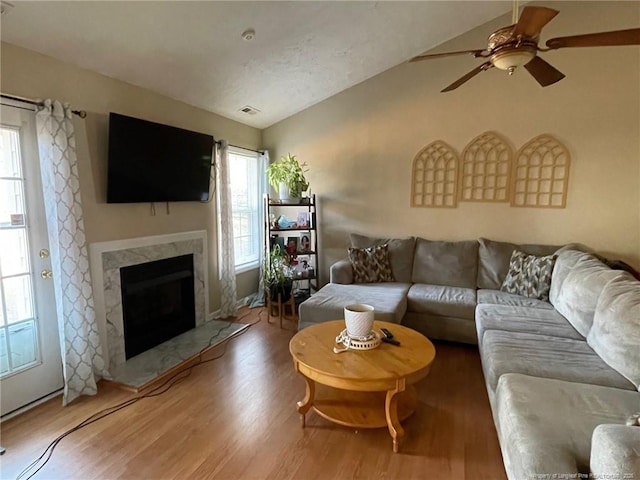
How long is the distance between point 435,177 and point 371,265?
1.28 m

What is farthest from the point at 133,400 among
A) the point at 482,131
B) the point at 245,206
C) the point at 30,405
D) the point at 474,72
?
the point at 482,131

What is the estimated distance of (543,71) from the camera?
2.01 meters

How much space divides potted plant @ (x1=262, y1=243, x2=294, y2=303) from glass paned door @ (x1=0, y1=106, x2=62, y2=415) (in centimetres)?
204

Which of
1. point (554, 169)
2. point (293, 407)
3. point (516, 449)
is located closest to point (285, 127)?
point (554, 169)

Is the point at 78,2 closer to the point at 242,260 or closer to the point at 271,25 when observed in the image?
the point at 271,25

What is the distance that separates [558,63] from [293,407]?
395 cm

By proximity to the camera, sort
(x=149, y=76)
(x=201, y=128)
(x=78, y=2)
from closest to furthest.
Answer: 1. (x=78, y=2)
2. (x=149, y=76)
3. (x=201, y=128)

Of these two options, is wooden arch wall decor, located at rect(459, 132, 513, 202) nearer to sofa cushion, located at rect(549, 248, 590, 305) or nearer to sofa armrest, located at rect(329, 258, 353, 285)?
sofa cushion, located at rect(549, 248, 590, 305)

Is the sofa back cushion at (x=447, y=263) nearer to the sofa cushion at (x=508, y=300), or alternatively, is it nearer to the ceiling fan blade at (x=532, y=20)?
the sofa cushion at (x=508, y=300)

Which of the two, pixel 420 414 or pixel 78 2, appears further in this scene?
pixel 420 414

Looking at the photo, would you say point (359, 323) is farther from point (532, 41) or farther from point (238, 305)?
point (238, 305)

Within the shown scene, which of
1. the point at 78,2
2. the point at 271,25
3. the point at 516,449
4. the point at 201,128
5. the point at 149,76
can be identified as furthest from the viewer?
the point at 201,128

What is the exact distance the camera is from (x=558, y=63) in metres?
3.44

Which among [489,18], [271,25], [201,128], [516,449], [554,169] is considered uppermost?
[489,18]
